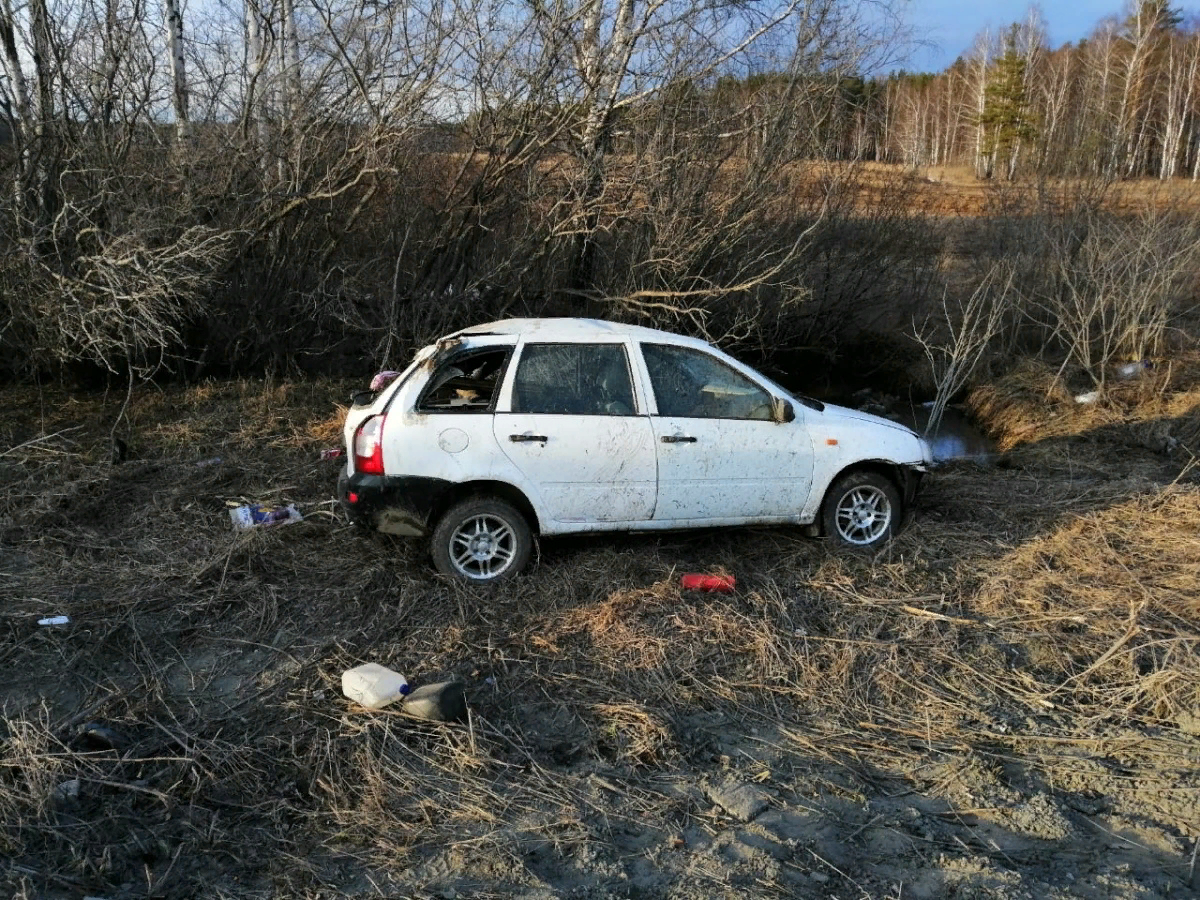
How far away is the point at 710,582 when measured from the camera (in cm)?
605

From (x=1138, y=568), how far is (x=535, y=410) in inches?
168

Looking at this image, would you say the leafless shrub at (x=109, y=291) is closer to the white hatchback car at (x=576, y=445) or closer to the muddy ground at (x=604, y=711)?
the muddy ground at (x=604, y=711)

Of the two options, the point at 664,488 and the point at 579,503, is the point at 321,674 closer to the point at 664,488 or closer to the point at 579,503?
the point at 579,503

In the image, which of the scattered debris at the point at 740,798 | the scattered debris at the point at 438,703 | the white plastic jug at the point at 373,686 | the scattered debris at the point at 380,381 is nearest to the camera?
the scattered debris at the point at 740,798

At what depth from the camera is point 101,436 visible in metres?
9.34

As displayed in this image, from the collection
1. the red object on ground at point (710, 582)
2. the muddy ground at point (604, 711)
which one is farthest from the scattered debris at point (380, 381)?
the red object on ground at point (710, 582)

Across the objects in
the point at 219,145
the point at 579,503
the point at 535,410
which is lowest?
the point at 579,503

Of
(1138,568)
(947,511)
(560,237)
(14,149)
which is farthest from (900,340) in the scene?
(14,149)

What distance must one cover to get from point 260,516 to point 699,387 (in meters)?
3.43

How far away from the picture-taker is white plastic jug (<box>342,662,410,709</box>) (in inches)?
178

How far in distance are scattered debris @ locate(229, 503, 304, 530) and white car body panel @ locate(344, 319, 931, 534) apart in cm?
111

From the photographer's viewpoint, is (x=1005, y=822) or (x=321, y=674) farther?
(x=321, y=674)

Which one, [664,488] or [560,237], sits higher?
[560,237]

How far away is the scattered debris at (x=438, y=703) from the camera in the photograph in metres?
4.39
